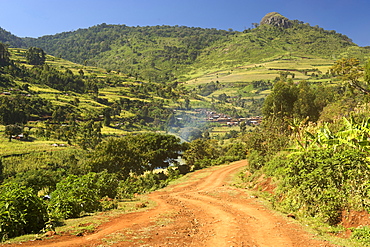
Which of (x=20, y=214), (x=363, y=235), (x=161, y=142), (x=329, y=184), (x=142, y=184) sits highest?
(x=329, y=184)

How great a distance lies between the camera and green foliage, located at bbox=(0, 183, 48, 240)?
665 centimetres

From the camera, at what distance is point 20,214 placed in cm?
704

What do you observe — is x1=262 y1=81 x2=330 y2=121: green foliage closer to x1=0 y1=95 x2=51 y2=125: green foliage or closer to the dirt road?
the dirt road

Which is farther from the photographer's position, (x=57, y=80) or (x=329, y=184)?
(x=57, y=80)

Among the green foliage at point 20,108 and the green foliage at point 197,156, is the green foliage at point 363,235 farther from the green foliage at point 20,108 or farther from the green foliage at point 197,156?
the green foliage at point 20,108

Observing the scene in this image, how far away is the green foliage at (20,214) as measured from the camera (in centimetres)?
665

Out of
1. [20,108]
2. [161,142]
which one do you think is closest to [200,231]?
[161,142]

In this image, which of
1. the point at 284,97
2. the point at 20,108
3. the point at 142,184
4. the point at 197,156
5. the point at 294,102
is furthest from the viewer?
the point at 20,108

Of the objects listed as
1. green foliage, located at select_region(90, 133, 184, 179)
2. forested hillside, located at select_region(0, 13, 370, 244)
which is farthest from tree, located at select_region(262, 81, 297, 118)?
green foliage, located at select_region(90, 133, 184, 179)

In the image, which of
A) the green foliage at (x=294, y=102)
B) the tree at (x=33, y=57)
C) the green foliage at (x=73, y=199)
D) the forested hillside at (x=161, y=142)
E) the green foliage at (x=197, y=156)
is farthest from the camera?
the tree at (x=33, y=57)

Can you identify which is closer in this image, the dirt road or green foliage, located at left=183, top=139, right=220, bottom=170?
the dirt road

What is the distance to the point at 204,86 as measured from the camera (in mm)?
199500

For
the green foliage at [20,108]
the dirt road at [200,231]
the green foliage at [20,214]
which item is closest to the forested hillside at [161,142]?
the green foliage at [20,214]

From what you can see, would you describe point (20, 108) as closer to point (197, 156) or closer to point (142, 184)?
point (197, 156)
